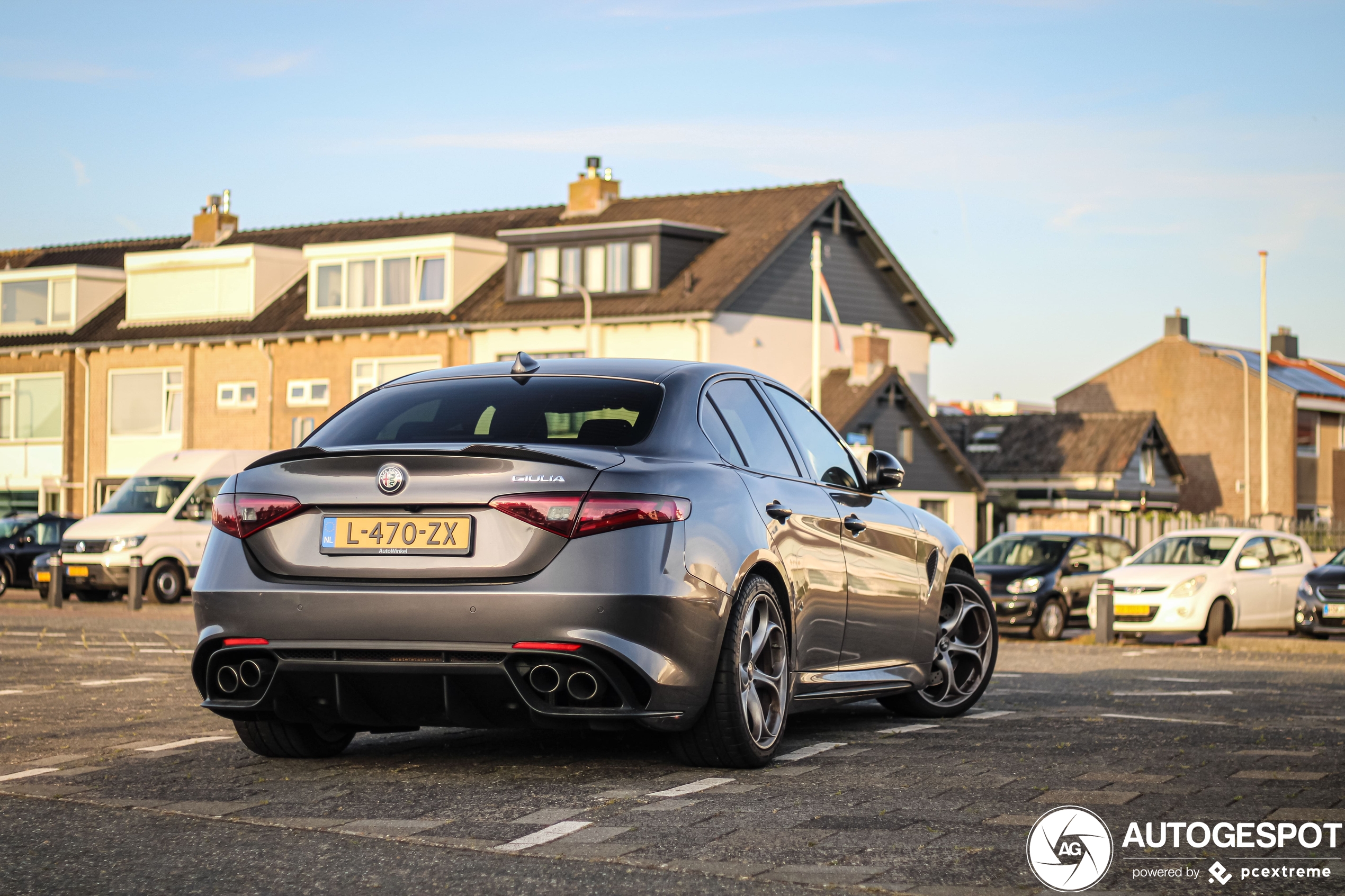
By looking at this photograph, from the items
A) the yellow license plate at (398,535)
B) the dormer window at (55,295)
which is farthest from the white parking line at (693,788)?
the dormer window at (55,295)

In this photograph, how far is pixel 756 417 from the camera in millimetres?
7801

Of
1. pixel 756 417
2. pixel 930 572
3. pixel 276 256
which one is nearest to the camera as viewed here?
pixel 756 417

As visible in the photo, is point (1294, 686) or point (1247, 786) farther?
point (1294, 686)

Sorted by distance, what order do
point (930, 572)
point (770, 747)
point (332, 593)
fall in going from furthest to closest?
point (930, 572)
point (770, 747)
point (332, 593)

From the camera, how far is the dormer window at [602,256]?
4541 centimetres

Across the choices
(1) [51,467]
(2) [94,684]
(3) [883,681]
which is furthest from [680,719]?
(1) [51,467]

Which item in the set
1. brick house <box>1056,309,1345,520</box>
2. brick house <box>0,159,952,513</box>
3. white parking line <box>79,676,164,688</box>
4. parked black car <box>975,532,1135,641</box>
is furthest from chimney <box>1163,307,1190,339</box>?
white parking line <box>79,676,164,688</box>

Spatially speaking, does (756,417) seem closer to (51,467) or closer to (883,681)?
(883,681)

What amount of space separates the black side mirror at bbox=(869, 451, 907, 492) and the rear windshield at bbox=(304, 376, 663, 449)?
5.75 ft

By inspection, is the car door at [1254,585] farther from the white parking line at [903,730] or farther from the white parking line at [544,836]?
the white parking line at [544,836]

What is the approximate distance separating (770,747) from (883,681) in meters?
1.40

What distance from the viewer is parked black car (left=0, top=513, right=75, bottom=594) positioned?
32906mm

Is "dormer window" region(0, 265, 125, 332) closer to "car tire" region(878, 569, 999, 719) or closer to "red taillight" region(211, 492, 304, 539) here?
"car tire" region(878, 569, 999, 719)

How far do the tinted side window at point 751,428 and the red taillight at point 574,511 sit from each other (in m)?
1.16
